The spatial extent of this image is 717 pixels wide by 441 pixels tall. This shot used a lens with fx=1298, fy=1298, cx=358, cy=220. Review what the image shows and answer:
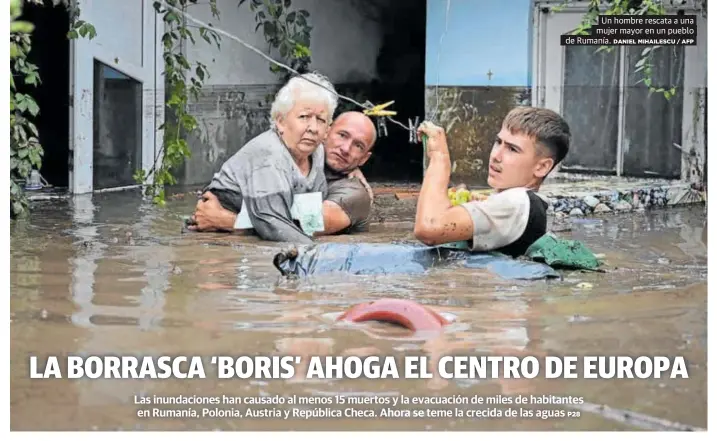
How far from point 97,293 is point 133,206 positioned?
4.05m

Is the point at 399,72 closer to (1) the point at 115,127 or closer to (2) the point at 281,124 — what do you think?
(1) the point at 115,127

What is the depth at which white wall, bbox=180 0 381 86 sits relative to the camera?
483 inches

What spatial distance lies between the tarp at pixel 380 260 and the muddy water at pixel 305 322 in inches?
3.7

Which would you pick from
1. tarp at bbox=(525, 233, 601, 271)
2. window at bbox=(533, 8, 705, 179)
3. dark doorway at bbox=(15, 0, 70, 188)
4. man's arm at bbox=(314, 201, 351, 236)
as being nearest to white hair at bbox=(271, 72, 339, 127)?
man's arm at bbox=(314, 201, 351, 236)

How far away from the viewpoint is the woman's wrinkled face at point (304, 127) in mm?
8125

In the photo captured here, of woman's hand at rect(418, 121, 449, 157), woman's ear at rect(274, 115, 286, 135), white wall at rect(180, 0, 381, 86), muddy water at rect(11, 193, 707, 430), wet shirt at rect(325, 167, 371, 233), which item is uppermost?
white wall at rect(180, 0, 381, 86)

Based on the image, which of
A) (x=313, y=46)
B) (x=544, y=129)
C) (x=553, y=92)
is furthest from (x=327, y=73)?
(x=544, y=129)

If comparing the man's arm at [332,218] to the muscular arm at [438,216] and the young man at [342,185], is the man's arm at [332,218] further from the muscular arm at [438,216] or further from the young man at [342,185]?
the muscular arm at [438,216]

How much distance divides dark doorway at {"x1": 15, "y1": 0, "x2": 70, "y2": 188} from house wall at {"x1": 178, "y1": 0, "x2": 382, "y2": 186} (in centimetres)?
117

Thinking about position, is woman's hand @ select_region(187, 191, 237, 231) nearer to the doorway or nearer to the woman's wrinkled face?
the woman's wrinkled face

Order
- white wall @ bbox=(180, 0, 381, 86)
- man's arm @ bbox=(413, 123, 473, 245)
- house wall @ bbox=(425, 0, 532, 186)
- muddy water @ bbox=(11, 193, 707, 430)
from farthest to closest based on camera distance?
white wall @ bbox=(180, 0, 381, 86) → house wall @ bbox=(425, 0, 532, 186) → man's arm @ bbox=(413, 123, 473, 245) → muddy water @ bbox=(11, 193, 707, 430)

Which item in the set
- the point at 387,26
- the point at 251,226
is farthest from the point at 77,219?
the point at 387,26

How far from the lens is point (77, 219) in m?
9.23

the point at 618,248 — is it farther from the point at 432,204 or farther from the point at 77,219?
the point at 77,219
